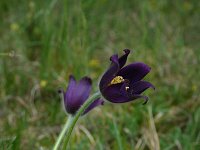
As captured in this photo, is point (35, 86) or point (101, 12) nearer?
point (35, 86)

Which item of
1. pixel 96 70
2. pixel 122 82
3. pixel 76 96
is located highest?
pixel 122 82

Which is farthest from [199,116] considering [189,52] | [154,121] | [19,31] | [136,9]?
[136,9]

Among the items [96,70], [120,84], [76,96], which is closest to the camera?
[120,84]

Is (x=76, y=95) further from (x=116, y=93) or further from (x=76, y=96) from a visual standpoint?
(x=116, y=93)

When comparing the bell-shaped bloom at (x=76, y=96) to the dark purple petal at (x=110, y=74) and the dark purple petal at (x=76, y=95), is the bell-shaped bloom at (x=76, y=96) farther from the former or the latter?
the dark purple petal at (x=110, y=74)

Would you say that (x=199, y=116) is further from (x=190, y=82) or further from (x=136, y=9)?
(x=136, y=9)

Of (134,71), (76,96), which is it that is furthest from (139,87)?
(76,96)

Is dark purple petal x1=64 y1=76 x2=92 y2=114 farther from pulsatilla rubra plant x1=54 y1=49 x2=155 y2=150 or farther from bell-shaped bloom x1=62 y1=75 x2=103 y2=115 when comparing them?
pulsatilla rubra plant x1=54 y1=49 x2=155 y2=150
